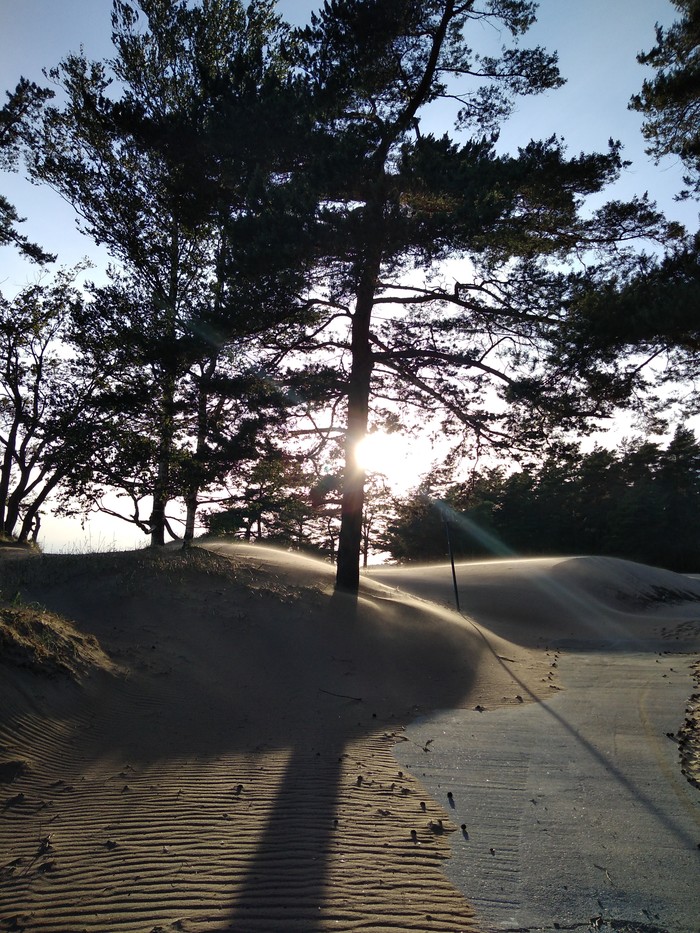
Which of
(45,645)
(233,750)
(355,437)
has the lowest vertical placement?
(233,750)

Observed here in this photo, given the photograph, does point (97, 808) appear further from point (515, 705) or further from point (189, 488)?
point (189, 488)

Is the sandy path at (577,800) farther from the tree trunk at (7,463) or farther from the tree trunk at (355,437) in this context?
the tree trunk at (7,463)

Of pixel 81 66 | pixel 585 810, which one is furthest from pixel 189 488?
pixel 81 66

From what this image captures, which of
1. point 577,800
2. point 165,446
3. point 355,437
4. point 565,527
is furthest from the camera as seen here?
point 565,527

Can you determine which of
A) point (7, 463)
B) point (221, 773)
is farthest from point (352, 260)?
point (7, 463)

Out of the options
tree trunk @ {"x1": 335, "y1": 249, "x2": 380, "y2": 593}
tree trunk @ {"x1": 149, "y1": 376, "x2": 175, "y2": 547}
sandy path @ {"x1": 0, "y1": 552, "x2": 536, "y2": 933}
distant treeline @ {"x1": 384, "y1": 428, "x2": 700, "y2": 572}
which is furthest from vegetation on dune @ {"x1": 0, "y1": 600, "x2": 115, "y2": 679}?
distant treeline @ {"x1": 384, "y1": 428, "x2": 700, "y2": 572}

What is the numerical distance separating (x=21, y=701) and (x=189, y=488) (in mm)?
9636

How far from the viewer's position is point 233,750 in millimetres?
7074

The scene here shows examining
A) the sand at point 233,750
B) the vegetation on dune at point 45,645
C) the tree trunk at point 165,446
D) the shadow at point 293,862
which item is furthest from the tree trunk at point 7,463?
the shadow at point 293,862

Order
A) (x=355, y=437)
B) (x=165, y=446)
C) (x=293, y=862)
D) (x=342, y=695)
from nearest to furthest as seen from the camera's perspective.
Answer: (x=293, y=862)
(x=342, y=695)
(x=355, y=437)
(x=165, y=446)

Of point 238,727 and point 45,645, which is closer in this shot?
point 45,645

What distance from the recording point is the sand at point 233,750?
400 centimetres

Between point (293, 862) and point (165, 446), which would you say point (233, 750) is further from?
point (165, 446)

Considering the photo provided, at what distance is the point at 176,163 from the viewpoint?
551 inches
